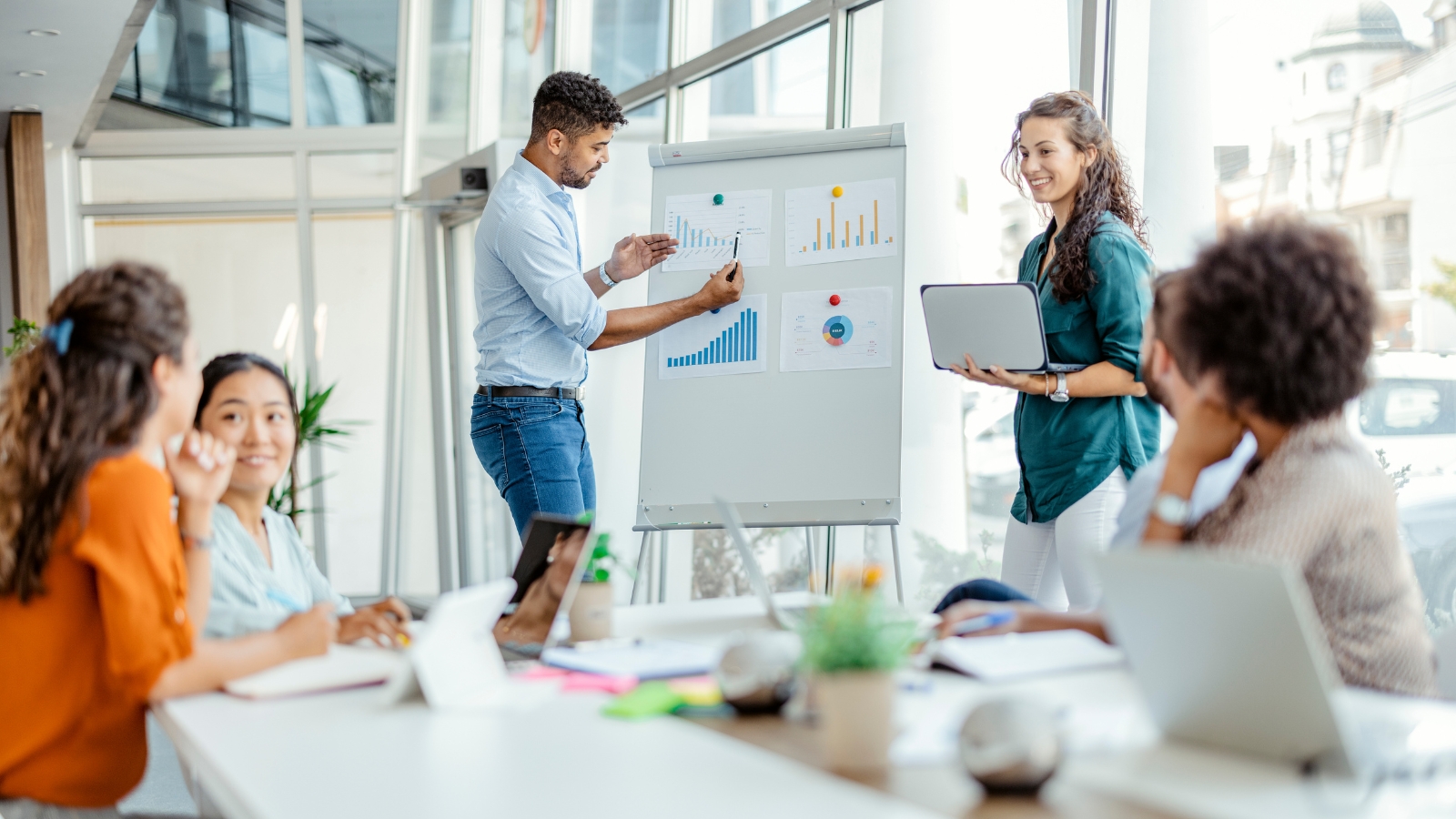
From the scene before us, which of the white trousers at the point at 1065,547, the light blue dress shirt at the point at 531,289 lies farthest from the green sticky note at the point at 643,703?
the light blue dress shirt at the point at 531,289

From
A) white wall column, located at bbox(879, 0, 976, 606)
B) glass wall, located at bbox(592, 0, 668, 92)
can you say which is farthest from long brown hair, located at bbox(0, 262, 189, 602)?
glass wall, located at bbox(592, 0, 668, 92)

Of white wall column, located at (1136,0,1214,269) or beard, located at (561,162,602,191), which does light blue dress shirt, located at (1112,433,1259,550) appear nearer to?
white wall column, located at (1136,0,1214,269)

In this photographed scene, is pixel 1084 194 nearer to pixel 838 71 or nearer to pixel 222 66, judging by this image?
pixel 838 71

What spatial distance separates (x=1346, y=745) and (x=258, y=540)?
162 centimetres

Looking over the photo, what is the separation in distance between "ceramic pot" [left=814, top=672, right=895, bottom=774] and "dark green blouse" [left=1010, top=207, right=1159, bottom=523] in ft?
5.12

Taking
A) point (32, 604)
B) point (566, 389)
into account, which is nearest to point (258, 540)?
point (32, 604)

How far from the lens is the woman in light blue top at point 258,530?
5.62 feet

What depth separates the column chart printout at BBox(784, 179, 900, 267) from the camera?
3.28m

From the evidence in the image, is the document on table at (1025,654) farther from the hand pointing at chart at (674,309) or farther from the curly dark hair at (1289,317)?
the hand pointing at chart at (674,309)

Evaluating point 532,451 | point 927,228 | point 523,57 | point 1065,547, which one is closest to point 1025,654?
point 1065,547

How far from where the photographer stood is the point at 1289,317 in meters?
1.39

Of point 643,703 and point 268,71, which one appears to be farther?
point 268,71

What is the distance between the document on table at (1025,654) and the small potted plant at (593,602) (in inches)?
21.0

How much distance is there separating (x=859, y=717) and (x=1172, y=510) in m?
0.66
